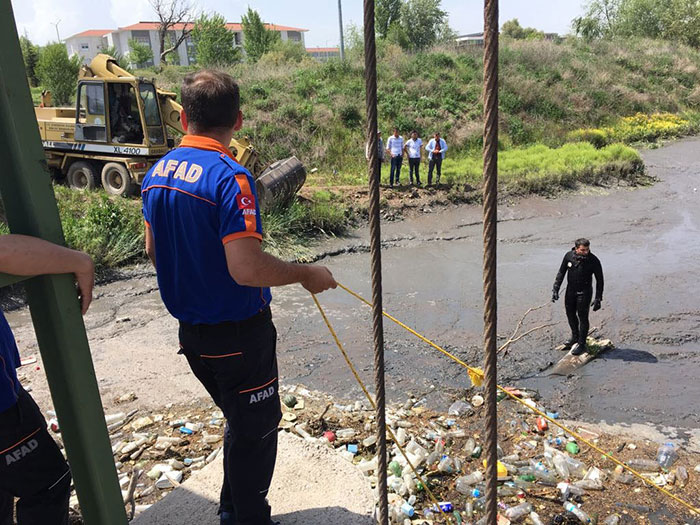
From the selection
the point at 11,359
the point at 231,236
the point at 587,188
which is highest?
the point at 231,236

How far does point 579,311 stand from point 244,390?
17.9ft

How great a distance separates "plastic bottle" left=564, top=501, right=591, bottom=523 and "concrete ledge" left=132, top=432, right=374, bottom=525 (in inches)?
60.4

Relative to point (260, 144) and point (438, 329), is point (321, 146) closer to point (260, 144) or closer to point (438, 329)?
point (260, 144)

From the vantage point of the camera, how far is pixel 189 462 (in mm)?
3965

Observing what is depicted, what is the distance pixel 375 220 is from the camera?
1914 millimetres

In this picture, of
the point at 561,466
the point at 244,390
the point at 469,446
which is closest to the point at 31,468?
the point at 244,390

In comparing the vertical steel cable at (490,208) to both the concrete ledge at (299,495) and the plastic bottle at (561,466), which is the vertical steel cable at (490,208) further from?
the plastic bottle at (561,466)

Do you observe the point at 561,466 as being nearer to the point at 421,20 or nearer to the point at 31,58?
the point at 31,58

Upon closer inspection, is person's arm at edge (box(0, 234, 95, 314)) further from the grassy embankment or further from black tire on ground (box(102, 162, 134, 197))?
black tire on ground (box(102, 162, 134, 197))

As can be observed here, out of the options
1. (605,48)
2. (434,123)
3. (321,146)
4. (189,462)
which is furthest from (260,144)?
(605,48)

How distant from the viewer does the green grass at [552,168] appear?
15.6m

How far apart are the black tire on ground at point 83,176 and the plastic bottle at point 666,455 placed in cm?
1186

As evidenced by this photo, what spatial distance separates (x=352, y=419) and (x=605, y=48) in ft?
123

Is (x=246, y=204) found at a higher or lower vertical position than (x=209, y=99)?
lower
